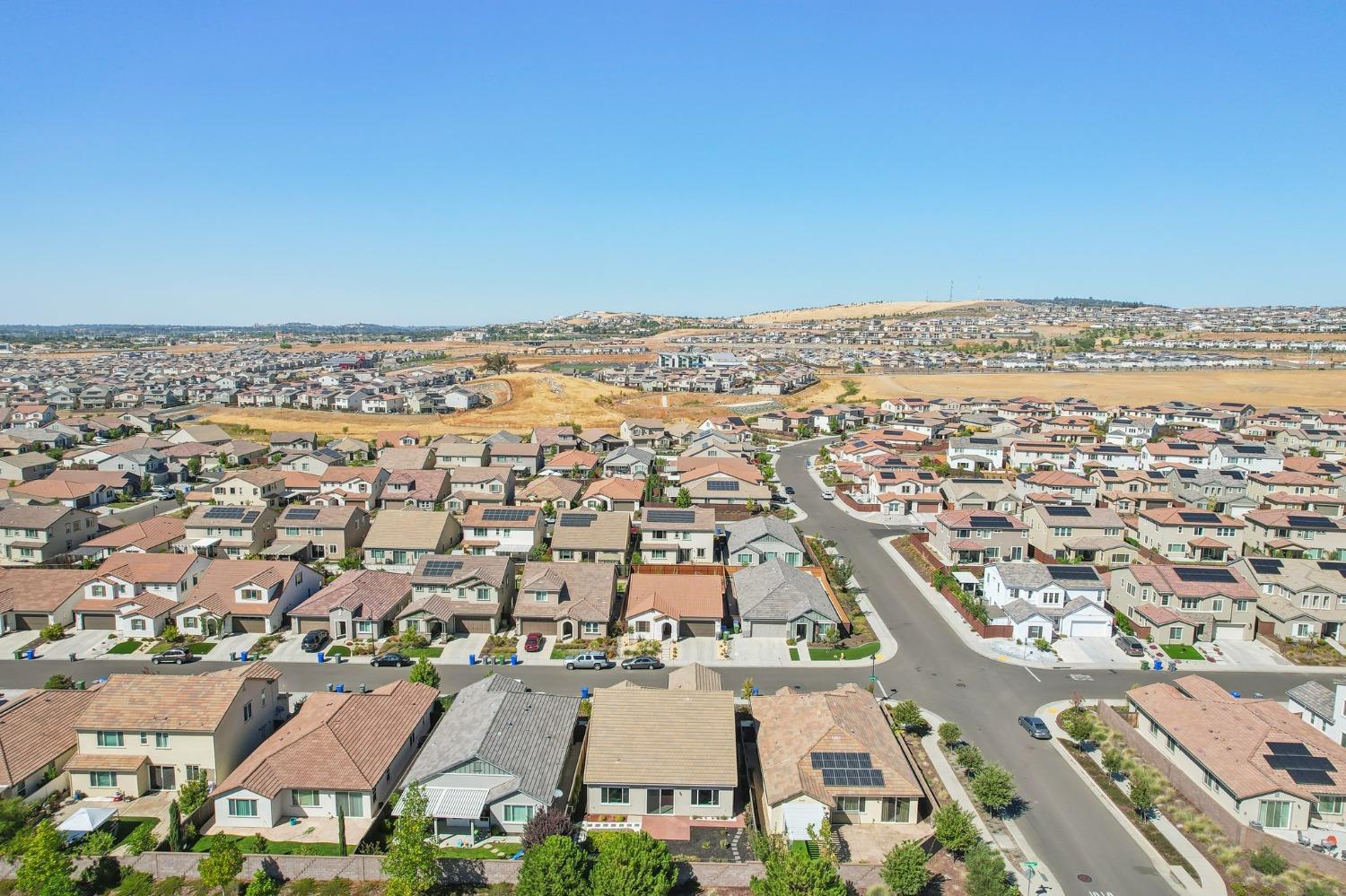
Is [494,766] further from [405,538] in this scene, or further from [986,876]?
[405,538]

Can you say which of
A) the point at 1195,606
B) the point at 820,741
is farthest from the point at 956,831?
the point at 1195,606

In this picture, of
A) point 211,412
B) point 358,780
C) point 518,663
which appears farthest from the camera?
point 211,412

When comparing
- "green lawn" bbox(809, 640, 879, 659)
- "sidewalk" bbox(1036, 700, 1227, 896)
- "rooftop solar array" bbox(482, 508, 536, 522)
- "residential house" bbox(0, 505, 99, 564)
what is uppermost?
A: "rooftop solar array" bbox(482, 508, 536, 522)

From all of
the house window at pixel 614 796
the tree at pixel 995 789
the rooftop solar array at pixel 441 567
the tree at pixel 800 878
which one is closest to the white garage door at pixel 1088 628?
the tree at pixel 995 789

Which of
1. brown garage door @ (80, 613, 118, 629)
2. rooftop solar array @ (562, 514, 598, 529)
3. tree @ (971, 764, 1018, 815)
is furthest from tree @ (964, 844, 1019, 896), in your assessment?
brown garage door @ (80, 613, 118, 629)

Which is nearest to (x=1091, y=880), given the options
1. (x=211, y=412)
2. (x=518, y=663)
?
(x=518, y=663)

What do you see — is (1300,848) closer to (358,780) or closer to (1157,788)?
(1157,788)

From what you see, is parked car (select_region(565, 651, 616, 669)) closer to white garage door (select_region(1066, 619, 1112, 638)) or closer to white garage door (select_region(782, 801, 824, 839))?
white garage door (select_region(782, 801, 824, 839))
